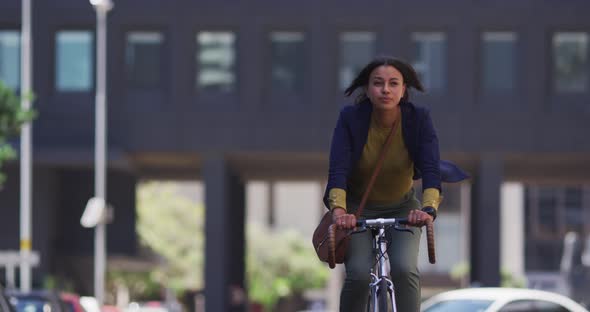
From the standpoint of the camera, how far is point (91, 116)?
40.5 metres

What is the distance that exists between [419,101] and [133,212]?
11.0 m

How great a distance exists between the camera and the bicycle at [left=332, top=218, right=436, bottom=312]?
633cm

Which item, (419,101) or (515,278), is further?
(515,278)

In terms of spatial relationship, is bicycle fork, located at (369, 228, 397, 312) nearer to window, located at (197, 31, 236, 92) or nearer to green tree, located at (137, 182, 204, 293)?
window, located at (197, 31, 236, 92)

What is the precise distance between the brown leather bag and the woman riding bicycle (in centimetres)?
4

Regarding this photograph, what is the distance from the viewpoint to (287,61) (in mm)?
39969

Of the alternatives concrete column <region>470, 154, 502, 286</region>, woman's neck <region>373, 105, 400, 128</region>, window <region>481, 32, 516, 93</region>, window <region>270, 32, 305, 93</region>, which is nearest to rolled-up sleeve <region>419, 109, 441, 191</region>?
woman's neck <region>373, 105, 400, 128</region>

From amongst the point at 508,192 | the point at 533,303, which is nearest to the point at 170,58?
the point at 533,303

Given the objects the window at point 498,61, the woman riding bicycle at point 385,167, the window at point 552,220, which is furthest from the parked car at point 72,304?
the window at point 552,220

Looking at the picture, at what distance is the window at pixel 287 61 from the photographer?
3984 cm

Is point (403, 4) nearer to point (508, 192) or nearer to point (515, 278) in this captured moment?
point (515, 278)

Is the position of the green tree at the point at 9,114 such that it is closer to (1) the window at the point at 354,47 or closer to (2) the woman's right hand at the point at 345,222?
(2) the woman's right hand at the point at 345,222

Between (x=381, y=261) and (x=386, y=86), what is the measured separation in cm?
84

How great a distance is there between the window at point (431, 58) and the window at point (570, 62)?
3.10m
